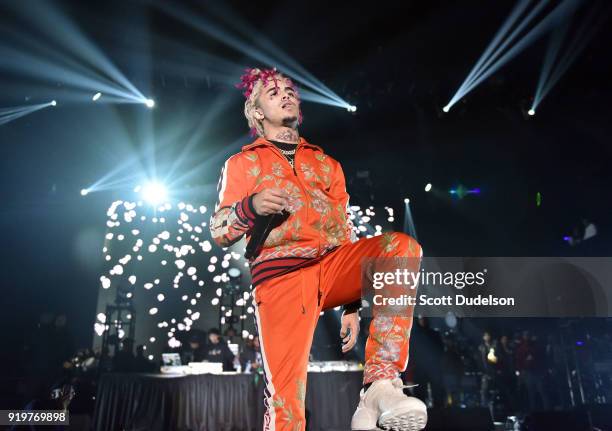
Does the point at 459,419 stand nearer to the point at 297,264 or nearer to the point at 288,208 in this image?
the point at 297,264

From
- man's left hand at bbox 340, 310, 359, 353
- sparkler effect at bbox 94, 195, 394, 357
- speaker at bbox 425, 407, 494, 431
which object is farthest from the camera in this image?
sparkler effect at bbox 94, 195, 394, 357

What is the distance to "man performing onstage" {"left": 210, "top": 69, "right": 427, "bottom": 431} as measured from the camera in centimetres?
145

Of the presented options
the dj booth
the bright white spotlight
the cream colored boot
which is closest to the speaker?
the dj booth

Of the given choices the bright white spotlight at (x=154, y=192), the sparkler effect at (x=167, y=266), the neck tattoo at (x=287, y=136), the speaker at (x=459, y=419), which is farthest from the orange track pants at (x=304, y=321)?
the sparkler effect at (x=167, y=266)

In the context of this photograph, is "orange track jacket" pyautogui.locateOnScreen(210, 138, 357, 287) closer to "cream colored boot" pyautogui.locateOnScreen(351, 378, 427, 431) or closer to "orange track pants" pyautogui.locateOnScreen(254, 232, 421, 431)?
"orange track pants" pyautogui.locateOnScreen(254, 232, 421, 431)

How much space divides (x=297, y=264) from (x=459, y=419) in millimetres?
3577

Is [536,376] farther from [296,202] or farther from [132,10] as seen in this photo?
[132,10]

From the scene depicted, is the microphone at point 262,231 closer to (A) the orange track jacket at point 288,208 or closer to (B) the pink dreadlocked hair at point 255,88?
(A) the orange track jacket at point 288,208

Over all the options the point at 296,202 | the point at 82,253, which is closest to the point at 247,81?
the point at 296,202

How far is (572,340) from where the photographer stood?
7.67m

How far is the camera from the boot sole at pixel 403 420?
120 centimetres

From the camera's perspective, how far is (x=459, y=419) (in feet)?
14.1

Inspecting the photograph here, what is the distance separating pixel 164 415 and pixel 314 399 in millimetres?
1847

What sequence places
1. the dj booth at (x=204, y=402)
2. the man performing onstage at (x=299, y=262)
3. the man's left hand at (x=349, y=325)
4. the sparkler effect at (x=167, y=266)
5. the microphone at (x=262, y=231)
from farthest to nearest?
the sparkler effect at (x=167, y=266), the dj booth at (x=204, y=402), the man's left hand at (x=349, y=325), the microphone at (x=262, y=231), the man performing onstage at (x=299, y=262)
